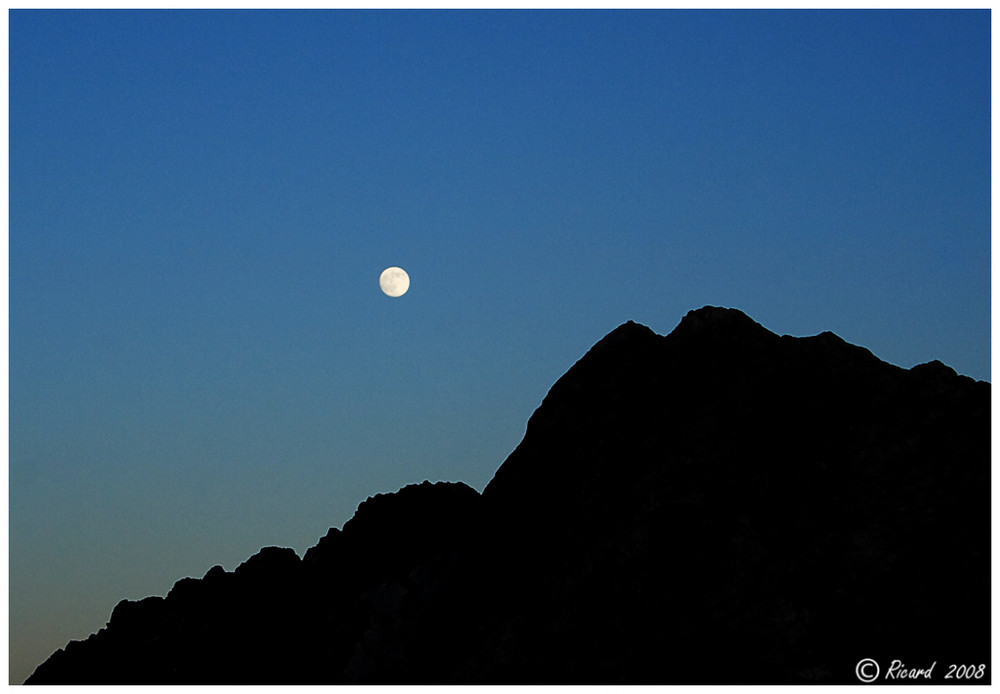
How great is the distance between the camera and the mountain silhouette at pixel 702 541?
1025 inches

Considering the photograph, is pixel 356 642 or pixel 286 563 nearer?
pixel 356 642

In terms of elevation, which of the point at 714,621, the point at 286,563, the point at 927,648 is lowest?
the point at 927,648

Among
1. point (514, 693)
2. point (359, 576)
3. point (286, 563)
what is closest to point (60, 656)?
point (286, 563)

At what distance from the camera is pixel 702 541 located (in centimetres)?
2800

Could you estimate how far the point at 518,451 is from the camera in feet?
112

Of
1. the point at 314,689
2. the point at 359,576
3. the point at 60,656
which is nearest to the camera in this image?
the point at 314,689

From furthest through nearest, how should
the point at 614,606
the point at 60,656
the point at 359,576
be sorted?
the point at 60,656 → the point at 359,576 → the point at 614,606

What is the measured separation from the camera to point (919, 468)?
1105 inches

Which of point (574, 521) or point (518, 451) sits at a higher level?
point (518, 451)

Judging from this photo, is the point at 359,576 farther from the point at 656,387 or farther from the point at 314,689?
the point at 656,387

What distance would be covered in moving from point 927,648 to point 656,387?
34.7 feet

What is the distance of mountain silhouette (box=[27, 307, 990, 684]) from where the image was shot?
26.0m

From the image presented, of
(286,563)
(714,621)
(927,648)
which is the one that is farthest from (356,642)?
(927,648)

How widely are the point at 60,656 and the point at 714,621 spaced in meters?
27.7
